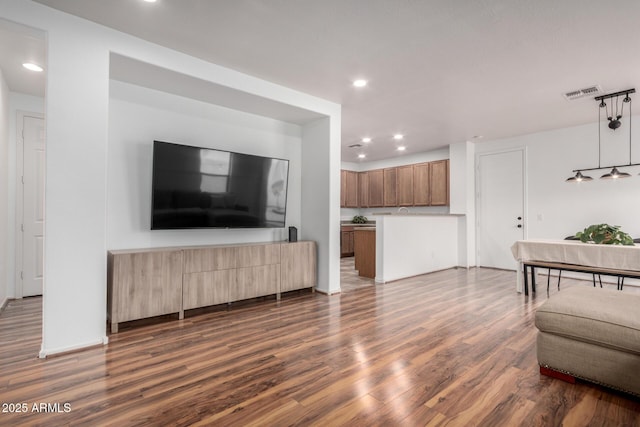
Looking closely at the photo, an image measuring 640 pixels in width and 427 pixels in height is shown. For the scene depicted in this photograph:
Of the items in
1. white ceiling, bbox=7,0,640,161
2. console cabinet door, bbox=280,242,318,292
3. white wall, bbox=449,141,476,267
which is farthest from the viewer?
white wall, bbox=449,141,476,267

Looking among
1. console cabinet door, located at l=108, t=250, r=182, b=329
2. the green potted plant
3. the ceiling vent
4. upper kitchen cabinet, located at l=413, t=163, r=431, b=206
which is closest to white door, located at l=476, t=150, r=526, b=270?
upper kitchen cabinet, located at l=413, t=163, r=431, b=206

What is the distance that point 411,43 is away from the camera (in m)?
2.98

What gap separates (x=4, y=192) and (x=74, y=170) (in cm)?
220

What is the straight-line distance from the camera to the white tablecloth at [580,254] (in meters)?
3.64

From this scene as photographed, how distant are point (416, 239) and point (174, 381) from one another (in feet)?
15.6

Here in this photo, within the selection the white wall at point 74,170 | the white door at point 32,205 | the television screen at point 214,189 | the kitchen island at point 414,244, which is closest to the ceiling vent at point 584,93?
the kitchen island at point 414,244

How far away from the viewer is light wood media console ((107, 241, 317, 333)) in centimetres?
307

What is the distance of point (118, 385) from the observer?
82.7 inches

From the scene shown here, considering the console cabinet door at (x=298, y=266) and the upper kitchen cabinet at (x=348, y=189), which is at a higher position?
the upper kitchen cabinet at (x=348, y=189)

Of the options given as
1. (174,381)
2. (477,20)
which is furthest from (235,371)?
(477,20)

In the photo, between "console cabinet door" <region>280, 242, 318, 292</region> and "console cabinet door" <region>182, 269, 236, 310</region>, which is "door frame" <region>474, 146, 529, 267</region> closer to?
"console cabinet door" <region>280, 242, 318, 292</region>

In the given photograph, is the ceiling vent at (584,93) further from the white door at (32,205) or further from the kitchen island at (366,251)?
the white door at (32,205)

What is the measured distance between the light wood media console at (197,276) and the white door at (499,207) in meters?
4.15

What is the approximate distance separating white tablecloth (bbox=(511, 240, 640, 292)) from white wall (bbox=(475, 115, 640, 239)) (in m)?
1.86
